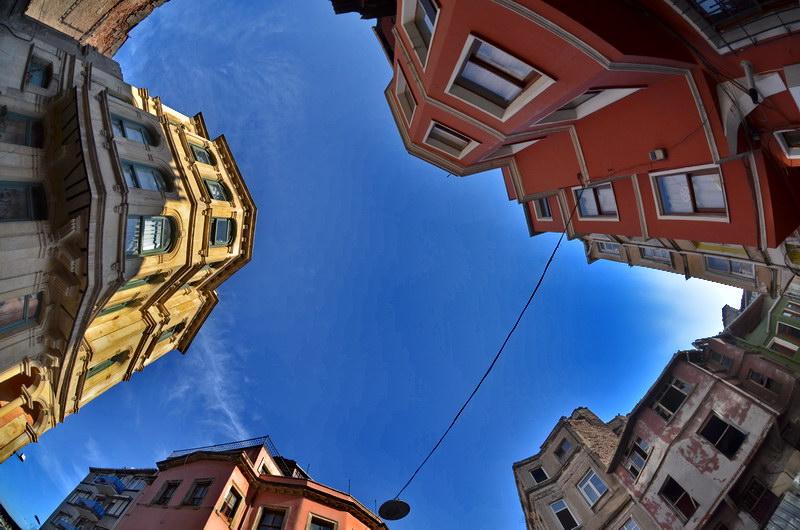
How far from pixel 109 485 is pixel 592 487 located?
3672 cm

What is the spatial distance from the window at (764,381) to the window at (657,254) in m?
9.27

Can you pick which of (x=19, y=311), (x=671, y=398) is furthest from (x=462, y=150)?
(x=671, y=398)

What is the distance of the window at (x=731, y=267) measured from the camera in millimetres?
14836

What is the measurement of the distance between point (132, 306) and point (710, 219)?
2156cm

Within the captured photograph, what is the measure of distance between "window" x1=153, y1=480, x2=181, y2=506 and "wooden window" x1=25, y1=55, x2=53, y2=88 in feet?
62.4

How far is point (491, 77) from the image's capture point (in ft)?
33.2

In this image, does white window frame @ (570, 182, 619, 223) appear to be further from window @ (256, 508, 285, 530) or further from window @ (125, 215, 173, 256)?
window @ (256, 508, 285, 530)

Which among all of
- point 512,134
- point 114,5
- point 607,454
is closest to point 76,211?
point 512,134

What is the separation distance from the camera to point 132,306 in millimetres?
15062

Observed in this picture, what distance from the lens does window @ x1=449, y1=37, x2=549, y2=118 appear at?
9.05 meters

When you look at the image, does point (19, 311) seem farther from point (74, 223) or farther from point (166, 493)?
point (166, 493)

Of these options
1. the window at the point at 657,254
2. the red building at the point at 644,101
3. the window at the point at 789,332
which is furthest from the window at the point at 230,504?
the window at the point at 789,332

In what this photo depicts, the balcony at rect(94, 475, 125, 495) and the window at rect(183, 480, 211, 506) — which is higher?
the window at rect(183, 480, 211, 506)

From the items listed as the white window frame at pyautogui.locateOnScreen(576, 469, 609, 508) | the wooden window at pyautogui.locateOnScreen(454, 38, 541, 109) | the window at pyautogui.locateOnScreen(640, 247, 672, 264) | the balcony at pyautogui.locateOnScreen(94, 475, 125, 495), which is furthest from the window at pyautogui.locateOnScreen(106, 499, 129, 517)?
the window at pyautogui.locateOnScreen(640, 247, 672, 264)
